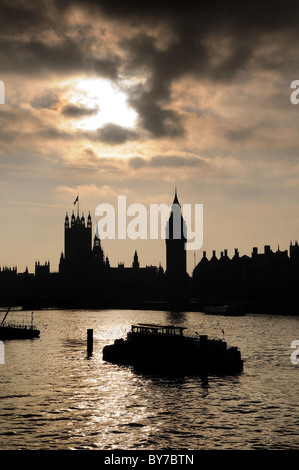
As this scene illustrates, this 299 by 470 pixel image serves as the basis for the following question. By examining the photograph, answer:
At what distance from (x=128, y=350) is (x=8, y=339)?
41627mm

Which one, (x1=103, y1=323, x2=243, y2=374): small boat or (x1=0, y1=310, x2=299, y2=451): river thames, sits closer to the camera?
(x1=0, y1=310, x2=299, y2=451): river thames

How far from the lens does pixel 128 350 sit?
7131 cm

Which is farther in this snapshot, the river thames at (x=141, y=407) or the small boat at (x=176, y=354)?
the small boat at (x=176, y=354)

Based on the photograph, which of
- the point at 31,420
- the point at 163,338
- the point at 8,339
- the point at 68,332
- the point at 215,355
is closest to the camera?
the point at 31,420

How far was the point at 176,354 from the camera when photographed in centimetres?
6469

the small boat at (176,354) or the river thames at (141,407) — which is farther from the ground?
the small boat at (176,354)

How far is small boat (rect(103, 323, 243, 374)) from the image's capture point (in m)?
62.5

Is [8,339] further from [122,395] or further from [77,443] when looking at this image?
[77,443]

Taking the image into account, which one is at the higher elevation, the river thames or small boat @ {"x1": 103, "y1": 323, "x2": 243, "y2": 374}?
small boat @ {"x1": 103, "y1": 323, "x2": 243, "y2": 374}

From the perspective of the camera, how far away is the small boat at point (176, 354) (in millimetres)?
62500

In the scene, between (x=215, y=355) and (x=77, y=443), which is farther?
(x=215, y=355)
